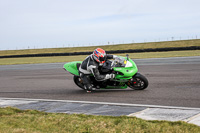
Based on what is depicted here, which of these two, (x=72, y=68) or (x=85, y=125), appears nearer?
(x=85, y=125)

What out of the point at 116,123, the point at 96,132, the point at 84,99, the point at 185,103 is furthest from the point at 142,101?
the point at 96,132

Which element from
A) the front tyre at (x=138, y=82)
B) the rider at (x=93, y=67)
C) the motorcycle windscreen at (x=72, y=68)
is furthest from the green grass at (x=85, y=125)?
the motorcycle windscreen at (x=72, y=68)

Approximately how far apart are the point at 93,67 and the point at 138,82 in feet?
5.49

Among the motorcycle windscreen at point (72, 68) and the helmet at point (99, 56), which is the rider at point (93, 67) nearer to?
the helmet at point (99, 56)

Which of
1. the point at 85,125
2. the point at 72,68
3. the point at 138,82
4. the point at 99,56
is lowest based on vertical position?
the point at 85,125

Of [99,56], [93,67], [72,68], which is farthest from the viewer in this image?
[72,68]

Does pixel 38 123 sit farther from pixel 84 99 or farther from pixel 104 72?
pixel 104 72

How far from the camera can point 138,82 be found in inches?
390

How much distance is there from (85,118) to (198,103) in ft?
10.1

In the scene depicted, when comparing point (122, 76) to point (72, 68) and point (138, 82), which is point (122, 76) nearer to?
point (138, 82)

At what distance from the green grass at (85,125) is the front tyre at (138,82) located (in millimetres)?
3863

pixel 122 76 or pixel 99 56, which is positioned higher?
pixel 99 56

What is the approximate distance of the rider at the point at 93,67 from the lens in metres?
→ 9.87

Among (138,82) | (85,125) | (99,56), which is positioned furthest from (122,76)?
(85,125)
